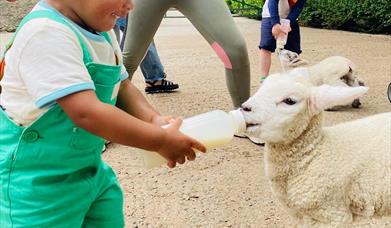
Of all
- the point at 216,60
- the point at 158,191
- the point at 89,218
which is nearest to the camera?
the point at 89,218

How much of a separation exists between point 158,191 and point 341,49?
6335 mm

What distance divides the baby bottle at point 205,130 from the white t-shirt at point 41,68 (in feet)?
1.11

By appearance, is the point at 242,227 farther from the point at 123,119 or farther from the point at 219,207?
the point at 123,119

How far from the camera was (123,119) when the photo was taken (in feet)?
4.78

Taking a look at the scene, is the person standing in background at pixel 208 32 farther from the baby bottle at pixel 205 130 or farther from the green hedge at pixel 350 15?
the green hedge at pixel 350 15

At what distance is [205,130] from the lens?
5.76ft

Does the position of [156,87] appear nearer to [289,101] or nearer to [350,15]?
[289,101]

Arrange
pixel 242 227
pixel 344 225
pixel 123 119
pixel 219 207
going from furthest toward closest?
pixel 219 207
pixel 242 227
pixel 344 225
pixel 123 119

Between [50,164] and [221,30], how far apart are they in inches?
89.0

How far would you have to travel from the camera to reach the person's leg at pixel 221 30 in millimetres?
3740

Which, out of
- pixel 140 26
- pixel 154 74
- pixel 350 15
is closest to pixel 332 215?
pixel 140 26

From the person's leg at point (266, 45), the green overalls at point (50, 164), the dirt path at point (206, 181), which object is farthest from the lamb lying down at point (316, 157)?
the person's leg at point (266, 45)

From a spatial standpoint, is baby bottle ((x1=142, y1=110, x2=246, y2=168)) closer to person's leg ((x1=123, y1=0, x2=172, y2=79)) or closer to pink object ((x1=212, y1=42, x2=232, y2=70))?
pink object ((x1=212, y1=42, x2=232, y2=70))

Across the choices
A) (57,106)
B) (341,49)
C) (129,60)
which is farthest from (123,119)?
(341,49)
